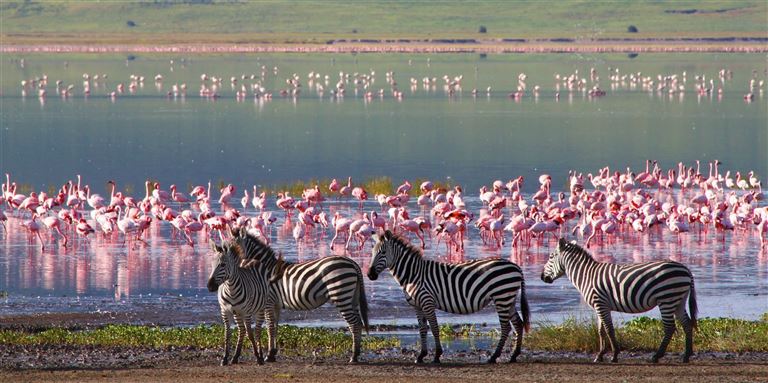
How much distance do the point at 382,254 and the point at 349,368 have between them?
1.37 m

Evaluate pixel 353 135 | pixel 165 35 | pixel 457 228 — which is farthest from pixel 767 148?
pixel 165 35

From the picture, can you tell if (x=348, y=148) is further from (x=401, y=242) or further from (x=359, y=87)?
(x=359, y=87)

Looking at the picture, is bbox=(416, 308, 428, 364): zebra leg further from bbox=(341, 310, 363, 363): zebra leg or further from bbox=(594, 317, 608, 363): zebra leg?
bbox=(594, 317, 608, 363): zebra leg

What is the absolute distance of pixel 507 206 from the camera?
97.3 ft

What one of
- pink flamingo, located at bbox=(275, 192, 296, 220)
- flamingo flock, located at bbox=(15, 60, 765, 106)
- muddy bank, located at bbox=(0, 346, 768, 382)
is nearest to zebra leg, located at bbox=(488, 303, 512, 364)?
muddy bank, located at bbox=(0, 346, 768, 382)

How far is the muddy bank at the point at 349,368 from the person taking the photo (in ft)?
42.4

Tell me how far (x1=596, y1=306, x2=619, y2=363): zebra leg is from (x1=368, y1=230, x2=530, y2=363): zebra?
2.49 ft

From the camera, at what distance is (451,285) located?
558 inches

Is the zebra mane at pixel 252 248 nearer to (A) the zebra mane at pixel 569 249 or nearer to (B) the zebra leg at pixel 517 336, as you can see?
(B) the zebra leg at pixel 517 336

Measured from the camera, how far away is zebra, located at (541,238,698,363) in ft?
45.1

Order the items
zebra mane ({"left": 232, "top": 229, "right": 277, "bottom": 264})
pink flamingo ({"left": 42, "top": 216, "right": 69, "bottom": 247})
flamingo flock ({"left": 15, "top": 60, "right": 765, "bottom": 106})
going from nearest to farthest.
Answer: zebra mane ({"left": 232, "top": 229, "right": 277, "bottom": 264})
pink flamingo ({"left": 42, "top": 216, "right": 69, "bottom": 247})
flamingo flock ({"left": 15, "top": 60, "right": 765, "bottom": 106})

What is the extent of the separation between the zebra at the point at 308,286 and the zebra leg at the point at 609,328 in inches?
94.4

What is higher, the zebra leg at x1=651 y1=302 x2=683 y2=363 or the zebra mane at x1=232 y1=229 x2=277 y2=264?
the zebra mane at x1=232 y1=229 x2=277 y2=264

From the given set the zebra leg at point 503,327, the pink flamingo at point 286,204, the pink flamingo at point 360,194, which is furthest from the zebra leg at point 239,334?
the pink flamingo at point 360,194
